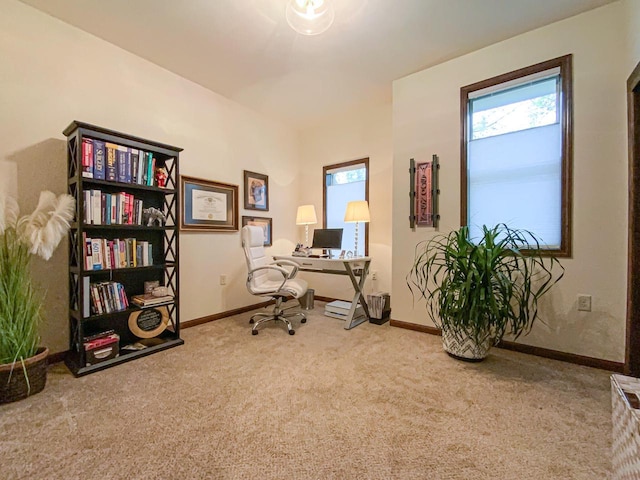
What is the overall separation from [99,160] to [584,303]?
3.82 metres

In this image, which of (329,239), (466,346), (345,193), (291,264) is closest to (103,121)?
(291,264)

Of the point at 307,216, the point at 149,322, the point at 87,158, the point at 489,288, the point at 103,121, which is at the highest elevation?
the point at 103,121

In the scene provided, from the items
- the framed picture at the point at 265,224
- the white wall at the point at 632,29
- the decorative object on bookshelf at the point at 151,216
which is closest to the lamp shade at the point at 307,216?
the framed picture at the point at 265,224

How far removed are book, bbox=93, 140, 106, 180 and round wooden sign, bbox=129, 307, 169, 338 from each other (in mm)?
1124

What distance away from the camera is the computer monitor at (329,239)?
11.8ft

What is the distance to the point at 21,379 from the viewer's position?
1636 millimetres

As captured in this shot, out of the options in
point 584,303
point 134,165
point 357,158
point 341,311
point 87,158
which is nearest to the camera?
point 87,158

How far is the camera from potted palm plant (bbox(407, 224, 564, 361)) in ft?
6.70

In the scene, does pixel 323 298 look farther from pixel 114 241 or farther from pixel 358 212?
pixel 114 241

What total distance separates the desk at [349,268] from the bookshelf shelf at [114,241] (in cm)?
133

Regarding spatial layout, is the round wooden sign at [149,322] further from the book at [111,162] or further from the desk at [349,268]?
the desk at [349,268]

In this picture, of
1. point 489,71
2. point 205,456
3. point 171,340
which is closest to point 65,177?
point 171,340

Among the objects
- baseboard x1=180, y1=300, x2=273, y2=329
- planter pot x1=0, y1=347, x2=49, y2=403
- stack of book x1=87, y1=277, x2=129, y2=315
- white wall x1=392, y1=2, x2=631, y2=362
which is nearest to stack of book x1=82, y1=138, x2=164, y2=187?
stack of book x1=87, y1=277, x2=129, y2=315

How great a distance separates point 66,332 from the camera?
7.18 feet
